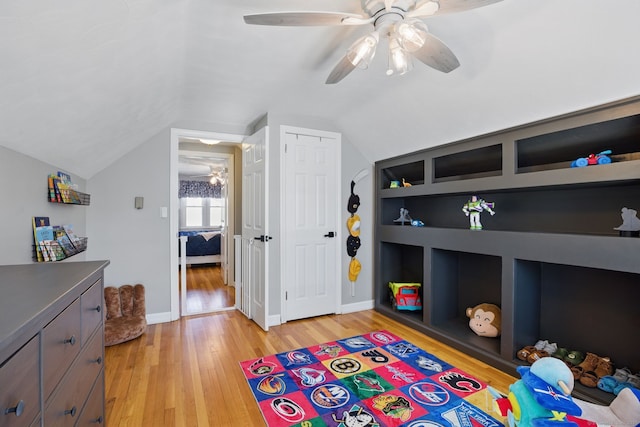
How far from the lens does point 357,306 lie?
3.82 meters

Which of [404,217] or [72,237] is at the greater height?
[404,217]

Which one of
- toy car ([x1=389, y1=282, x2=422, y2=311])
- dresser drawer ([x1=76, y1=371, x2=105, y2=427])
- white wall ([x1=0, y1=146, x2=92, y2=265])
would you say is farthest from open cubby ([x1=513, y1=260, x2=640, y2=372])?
white wall ([x1=0, y1=146, x2=92, y2=265])

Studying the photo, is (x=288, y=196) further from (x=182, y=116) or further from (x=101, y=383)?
(x=101, y=383)

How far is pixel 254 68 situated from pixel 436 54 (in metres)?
1.35

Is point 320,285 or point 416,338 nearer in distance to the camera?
point 416,338

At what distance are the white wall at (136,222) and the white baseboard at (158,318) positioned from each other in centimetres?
3

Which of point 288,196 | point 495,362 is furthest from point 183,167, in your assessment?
point 495,362

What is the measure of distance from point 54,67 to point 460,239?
2.95 m

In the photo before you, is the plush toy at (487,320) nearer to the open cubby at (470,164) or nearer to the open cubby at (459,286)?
the open cubby at (459,286)

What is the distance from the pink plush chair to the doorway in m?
0.35

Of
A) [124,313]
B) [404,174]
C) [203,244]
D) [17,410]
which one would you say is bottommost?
[124,313]

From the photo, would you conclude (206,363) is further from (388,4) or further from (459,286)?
(388,4)

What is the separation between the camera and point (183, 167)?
26.1 feet

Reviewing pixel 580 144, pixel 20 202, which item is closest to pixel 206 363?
pixel 20 202
